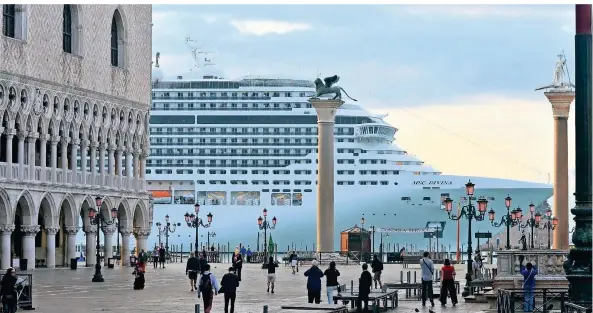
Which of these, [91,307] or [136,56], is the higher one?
[136,56]

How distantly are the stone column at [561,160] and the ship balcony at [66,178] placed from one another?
759 inches

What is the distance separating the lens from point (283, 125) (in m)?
112

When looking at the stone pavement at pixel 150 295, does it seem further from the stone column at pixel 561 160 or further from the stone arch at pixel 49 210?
the stone arch at pixel 49 210

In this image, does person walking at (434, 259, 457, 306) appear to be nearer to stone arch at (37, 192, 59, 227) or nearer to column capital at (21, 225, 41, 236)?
column capital at (21, 225, 41, 236)

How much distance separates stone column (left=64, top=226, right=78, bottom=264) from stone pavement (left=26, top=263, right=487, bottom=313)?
9.95m

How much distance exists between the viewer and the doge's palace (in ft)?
187

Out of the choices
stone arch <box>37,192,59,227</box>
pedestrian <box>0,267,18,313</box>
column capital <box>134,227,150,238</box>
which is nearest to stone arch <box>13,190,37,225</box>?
stone arch <box>37,192,59,227</box>

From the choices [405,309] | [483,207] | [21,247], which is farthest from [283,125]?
[405,309]

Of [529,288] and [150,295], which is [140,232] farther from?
[529,288]

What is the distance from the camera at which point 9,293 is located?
91.1 ft

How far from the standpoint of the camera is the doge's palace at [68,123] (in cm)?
5706

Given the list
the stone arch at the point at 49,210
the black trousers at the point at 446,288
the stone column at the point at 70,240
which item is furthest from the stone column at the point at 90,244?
the black trousers at the point at 446,288

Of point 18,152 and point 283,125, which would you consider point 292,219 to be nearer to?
point 283,125

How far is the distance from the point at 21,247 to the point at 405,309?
30065 millimetres
